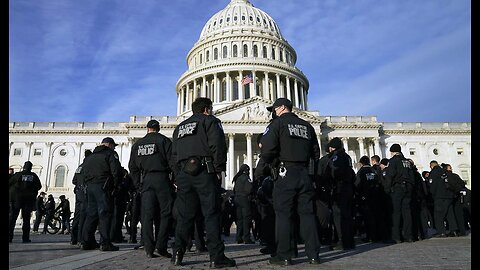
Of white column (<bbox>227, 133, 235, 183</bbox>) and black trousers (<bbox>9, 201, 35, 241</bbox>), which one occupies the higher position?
white column (<bbox>227, 133, 235, 183</bbox>)

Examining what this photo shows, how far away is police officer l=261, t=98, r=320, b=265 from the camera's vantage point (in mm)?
5541

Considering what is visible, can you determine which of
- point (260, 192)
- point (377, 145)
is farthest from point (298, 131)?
point (377, 145)

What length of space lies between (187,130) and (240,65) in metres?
56.2

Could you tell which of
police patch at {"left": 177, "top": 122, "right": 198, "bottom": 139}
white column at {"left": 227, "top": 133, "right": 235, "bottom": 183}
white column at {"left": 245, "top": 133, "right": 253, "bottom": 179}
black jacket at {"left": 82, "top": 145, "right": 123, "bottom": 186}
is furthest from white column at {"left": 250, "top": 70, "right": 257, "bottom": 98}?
police patch at {"left": 177, "top": 122, "right": 198, "bottom": 139}

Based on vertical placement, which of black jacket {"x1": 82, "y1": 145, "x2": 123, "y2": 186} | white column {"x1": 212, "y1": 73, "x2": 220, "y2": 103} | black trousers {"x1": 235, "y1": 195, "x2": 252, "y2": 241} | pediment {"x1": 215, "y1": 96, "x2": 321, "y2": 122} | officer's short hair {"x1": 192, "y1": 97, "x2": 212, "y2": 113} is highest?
white column {"x1": 212, "y1": 73, "x2": 220, "y2": 103}

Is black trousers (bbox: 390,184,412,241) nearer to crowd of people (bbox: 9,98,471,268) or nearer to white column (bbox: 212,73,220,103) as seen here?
crowd of people (bbox: 9,98,471,268)

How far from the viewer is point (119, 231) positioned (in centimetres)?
1111

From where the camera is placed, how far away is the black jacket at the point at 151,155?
7.02 m

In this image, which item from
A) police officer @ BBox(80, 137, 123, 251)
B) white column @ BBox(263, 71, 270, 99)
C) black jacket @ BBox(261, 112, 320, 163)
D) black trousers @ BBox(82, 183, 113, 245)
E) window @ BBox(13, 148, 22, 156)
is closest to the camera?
black jacket @ BBox(261, 112, 320, 163)

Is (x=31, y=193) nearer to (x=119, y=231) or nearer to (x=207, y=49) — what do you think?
(x=119, y=231)

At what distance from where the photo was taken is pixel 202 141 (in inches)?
230

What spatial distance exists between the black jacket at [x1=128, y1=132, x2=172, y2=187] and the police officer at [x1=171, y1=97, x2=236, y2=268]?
1153 millimetres

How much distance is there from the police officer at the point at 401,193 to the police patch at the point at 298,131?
4.92 m
